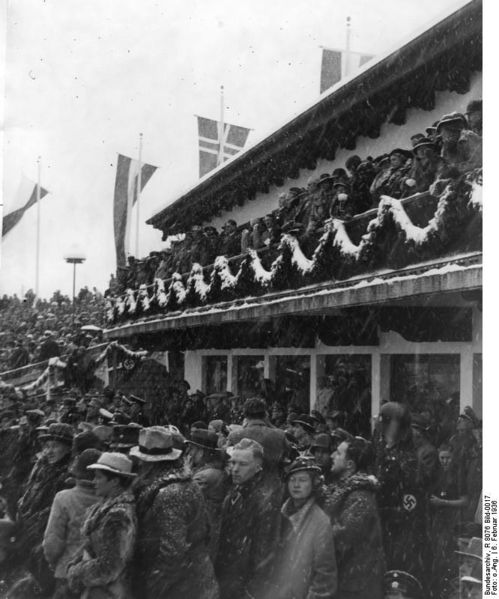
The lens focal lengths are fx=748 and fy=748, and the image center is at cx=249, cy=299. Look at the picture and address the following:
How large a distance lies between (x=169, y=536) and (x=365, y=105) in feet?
24.8

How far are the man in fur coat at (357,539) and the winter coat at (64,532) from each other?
1.40 metres

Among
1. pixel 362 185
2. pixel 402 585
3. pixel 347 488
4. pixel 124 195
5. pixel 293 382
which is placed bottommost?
pixel 402 585

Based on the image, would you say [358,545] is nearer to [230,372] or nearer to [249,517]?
[249,517]

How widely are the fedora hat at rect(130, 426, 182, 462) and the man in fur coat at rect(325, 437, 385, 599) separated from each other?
0.99 m

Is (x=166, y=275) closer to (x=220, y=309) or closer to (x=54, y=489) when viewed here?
(x=220, y=309)

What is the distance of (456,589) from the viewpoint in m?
4.60

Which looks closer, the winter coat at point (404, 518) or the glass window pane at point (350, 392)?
the winter coat at point (404, 518)

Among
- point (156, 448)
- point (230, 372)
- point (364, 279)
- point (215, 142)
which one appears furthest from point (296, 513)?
point (215, 142)

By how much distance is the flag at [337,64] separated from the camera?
11586 mm

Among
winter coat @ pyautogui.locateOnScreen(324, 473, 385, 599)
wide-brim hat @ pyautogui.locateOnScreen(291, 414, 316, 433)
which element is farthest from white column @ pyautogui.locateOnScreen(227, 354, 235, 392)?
winter coat @ pyautogui.locateOnScreen(324, 473, 385, 599)

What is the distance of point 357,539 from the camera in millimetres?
4121

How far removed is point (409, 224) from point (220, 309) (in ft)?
16.9

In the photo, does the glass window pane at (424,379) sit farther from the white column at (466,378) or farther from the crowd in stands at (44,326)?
the crowd in stands at (44,326)

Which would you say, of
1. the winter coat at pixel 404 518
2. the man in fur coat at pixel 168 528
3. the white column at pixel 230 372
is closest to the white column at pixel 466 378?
the winter coat at pixel 404 518
